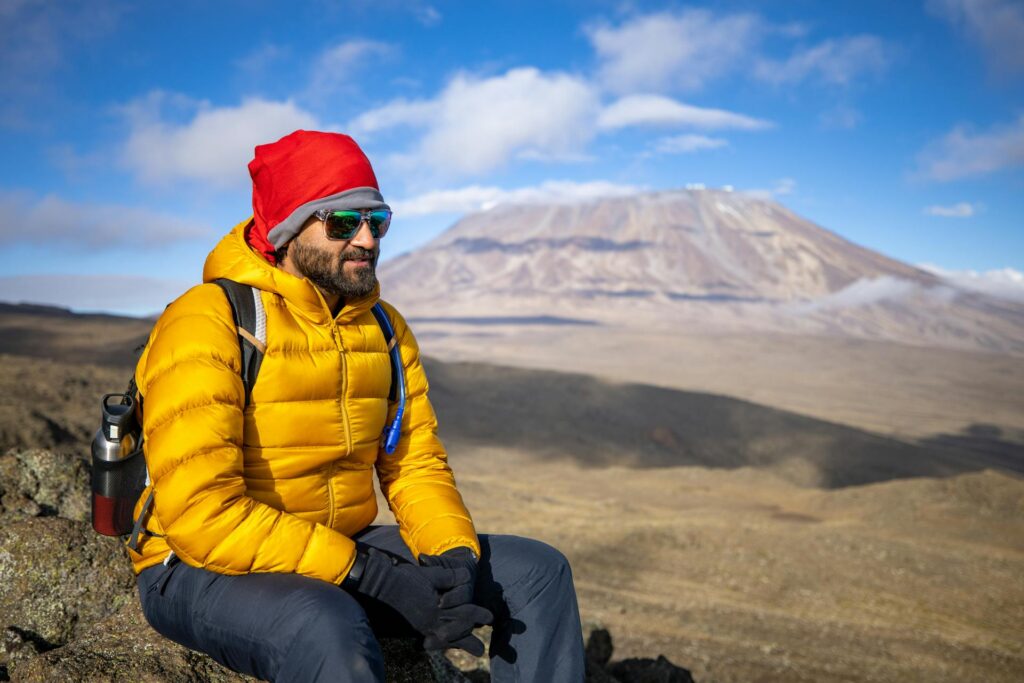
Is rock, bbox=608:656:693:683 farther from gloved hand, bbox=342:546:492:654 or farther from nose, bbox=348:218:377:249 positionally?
nose, bbox=348:218:377:249

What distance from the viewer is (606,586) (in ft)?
25.1

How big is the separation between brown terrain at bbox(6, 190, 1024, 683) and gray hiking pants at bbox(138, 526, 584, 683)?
3.78 meters

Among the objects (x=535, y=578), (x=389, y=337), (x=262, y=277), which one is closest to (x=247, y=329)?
(x=262, y=277)

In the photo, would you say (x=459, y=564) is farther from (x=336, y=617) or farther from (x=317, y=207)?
(x=317, y=207)

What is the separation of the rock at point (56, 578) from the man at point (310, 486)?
0.53m

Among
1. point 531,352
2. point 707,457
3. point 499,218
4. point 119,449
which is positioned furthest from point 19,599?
point 499,218

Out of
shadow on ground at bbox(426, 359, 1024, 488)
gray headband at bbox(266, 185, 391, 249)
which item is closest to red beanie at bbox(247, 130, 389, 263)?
gray headband at bbox(266, 185, 391, 249)

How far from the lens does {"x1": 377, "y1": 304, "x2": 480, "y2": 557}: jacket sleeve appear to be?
212 centimetres

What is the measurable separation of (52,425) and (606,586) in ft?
26.4

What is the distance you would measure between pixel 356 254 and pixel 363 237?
5cm

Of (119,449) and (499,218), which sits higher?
(499,218)

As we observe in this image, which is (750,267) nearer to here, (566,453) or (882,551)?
(566,453)

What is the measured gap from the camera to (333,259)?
2107 mm

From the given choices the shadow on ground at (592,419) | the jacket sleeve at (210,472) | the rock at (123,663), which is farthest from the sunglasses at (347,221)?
the shadow on ground at (592,419)
